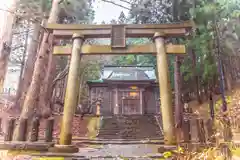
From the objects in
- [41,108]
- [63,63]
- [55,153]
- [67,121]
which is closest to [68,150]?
[55,153]

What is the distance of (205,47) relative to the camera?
58.7 feet

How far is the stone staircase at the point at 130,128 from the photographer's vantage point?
48.7ft

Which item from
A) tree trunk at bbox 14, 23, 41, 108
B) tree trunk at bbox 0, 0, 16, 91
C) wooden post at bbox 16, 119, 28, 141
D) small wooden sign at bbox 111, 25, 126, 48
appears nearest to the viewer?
wooden post at bbox 16, 119, 28, 141

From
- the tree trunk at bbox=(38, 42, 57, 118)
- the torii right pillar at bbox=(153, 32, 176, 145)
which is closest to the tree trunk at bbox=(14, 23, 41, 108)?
the tree trunk at bbox=(38, 42, 57, 118)

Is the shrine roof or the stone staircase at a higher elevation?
the shrine roof

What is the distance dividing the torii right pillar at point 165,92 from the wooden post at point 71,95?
247cm

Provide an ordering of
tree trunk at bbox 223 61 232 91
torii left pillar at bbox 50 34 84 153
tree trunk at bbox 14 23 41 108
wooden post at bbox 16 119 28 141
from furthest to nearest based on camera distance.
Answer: tree trunk at bbox 223 61 232 91, tree trunk at bbox 14 23 41 108, wooden post at bbox 16 119 28 141, torii left pillar at bbox 50 34 84 153

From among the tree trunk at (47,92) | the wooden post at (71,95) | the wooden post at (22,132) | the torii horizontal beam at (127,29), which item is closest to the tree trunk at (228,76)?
the tree trunk at (47,92)

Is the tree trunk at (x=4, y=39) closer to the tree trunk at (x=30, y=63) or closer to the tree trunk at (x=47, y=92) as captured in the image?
the tree trunk at (x=47, y=92)

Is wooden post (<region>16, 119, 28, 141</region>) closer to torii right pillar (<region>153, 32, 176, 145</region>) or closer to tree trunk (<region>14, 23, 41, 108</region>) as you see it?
torii right pillar (<region>153, 32, 176, 145</region>)

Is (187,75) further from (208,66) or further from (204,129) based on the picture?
(204,129)

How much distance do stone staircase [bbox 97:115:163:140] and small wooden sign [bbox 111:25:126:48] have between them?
866cm

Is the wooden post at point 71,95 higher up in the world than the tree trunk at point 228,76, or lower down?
lower down

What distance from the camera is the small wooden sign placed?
710 cm
